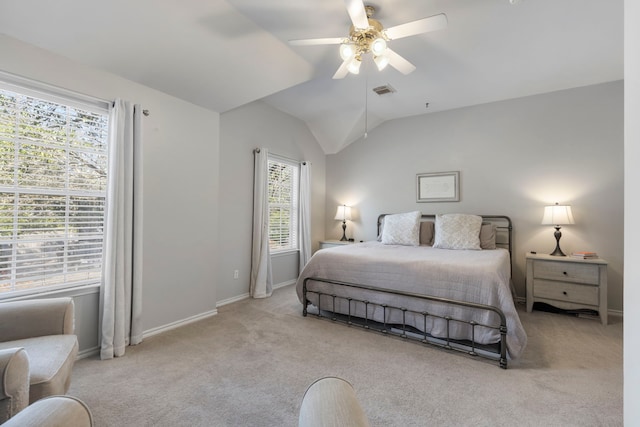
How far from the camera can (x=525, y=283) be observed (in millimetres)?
3984

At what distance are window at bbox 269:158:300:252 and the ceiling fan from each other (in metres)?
2.45

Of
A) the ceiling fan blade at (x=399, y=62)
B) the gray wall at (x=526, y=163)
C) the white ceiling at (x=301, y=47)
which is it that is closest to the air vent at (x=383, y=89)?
the white ceiling at (x=301, y=47)

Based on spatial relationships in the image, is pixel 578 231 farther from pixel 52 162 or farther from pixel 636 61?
pixel 52 162

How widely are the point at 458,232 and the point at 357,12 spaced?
3.02 metres

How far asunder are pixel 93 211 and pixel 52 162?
0.47 m

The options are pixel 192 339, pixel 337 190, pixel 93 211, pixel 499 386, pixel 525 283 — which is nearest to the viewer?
pixel 499 386

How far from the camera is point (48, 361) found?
151cm

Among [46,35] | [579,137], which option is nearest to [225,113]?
[46,35]

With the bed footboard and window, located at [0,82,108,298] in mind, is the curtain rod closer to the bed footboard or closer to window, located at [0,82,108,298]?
window, located at [0,82,108,298]

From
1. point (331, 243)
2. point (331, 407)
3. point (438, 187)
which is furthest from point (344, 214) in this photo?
point (331, 407)

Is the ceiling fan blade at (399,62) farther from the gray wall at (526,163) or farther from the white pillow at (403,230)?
the gray wall at (526,163)

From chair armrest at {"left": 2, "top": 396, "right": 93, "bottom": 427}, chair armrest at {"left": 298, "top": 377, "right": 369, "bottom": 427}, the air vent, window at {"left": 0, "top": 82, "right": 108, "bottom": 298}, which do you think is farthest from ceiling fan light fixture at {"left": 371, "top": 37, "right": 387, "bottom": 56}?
chair armrest at {"left": 2, "top": 396, "right": 93, "bottom": 427}

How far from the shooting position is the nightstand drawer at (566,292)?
3.27 metres

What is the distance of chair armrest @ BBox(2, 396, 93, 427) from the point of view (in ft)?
2.61
